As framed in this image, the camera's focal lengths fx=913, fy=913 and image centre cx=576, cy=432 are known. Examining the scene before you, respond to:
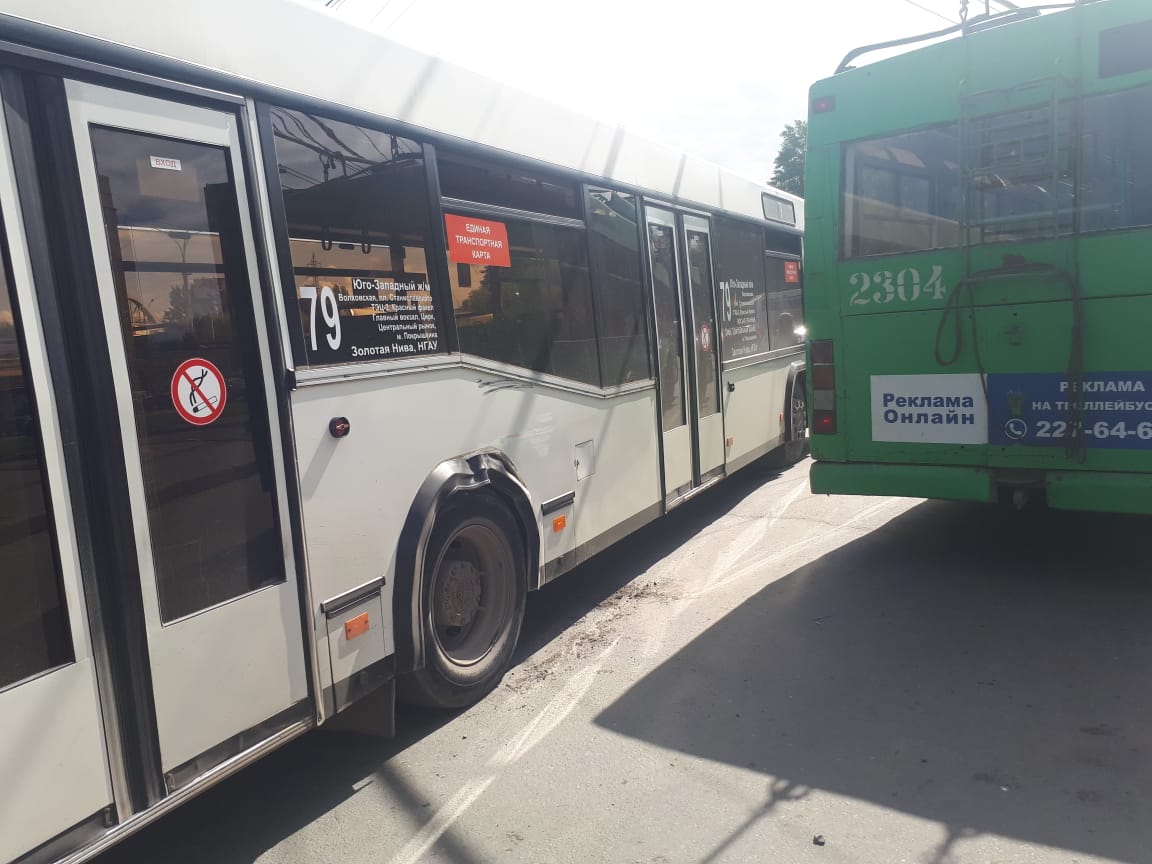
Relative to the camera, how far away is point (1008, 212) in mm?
5305

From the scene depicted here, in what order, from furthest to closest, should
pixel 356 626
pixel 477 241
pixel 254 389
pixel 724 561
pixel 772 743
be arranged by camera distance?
pixel 724 561
pixel 477 241
pixel 772 743
pixel 356 626
pixel 254 389

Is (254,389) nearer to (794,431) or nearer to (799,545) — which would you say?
(799,545)

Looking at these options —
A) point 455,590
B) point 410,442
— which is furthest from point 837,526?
point 410,442

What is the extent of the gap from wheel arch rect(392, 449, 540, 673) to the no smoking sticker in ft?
3.59

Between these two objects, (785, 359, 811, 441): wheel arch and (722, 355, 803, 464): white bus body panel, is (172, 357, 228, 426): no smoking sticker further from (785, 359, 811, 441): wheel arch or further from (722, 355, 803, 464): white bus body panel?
(785, 359, 811, 441): wheel arch

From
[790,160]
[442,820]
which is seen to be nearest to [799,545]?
[442,820]

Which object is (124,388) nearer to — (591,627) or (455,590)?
(455,590)

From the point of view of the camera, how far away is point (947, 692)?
4.20m

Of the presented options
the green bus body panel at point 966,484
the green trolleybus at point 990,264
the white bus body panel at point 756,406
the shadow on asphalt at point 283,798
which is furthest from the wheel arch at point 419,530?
the white bus body panel at point 756,406

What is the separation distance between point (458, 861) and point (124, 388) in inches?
74.9

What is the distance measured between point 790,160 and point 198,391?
165 ft

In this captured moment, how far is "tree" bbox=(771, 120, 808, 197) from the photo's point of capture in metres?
48.5

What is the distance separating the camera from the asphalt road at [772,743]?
3.18 meters

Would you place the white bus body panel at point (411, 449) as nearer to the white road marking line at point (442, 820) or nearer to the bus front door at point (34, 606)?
the white road marking line at point (442, 820)
